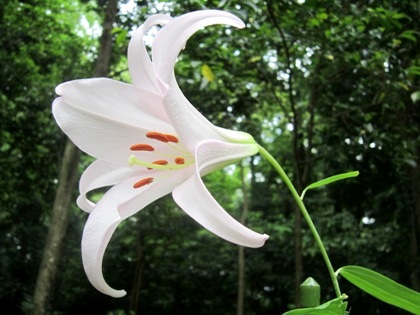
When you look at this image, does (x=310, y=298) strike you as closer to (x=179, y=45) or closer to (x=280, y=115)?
(x=179, y=45)

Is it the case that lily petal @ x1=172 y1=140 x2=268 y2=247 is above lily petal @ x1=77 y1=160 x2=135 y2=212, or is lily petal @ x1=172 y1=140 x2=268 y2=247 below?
above

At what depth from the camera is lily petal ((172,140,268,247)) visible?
0.42 metres

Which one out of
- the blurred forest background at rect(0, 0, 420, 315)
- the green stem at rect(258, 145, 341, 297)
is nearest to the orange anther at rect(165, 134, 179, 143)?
the green stem at rect(258, 145, 341, 297)

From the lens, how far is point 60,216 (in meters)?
4.48

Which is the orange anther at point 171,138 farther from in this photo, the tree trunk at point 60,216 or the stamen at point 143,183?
the tree trunk at point 60,216

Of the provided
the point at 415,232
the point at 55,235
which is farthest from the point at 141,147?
the point at 415,232

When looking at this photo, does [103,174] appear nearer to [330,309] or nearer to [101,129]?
[101,129]

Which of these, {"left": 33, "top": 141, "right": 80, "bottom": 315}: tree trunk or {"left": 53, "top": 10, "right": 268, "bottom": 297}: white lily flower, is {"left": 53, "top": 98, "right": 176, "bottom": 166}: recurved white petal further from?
{"left": 33, "top": 141, "right": 80, "bottom": 315}: tree trunk

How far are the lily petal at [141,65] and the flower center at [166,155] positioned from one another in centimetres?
6

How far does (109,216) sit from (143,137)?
0.38 feet

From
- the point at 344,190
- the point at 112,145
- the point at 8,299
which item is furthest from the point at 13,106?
the point at 112,145

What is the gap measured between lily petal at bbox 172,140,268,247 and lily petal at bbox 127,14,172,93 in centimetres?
11

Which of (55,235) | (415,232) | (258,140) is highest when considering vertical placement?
(55,235)

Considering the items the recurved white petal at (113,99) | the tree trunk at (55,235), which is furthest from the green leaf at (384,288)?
the tree trunk at (55,235)
